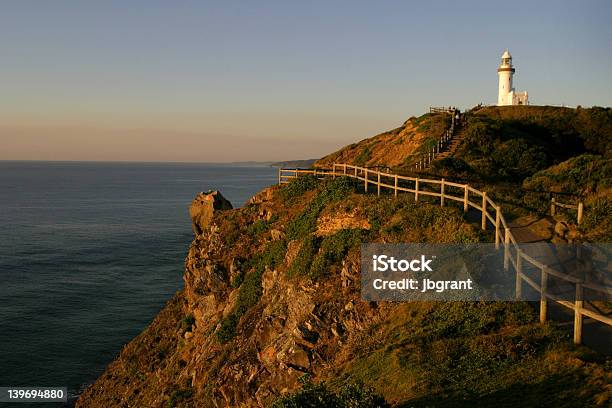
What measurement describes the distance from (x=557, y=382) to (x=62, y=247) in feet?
231

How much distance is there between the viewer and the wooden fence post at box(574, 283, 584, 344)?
998 cm

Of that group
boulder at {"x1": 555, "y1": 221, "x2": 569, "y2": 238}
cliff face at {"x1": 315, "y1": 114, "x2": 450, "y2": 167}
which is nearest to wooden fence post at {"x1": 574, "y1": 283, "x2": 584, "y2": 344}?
boulder at {"x1": 555, "y1": 221, "x2": 569, "y2": 238}

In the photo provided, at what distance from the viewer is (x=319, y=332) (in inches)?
687

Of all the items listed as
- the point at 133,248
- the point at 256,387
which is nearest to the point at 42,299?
the point at 133,248

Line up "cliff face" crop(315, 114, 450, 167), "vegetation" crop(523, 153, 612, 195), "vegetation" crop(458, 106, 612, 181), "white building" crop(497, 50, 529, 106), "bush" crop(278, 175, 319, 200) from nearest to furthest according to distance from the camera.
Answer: "vegetation" crop(523, 153, 612, 195), "bush" crop(278, 175, 319, 200), "vegetation" crop(458, 106, 612, 181), "cliff face" crop(315, 114, 450, 167), "white building" crop(497, 50, 529, 106)

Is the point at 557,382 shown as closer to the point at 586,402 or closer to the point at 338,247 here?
the point at 586,402

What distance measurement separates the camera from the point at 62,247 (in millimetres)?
68500

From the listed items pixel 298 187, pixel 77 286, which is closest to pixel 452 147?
pixel 298 187

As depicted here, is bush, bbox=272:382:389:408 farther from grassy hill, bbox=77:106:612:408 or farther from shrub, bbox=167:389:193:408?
shrub, bbox=167:389:193:408

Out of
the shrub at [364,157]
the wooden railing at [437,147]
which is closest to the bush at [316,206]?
the wooden railing at [437,147]

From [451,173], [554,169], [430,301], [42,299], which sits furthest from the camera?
[42,299]

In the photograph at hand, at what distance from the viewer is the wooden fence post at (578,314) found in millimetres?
9984
